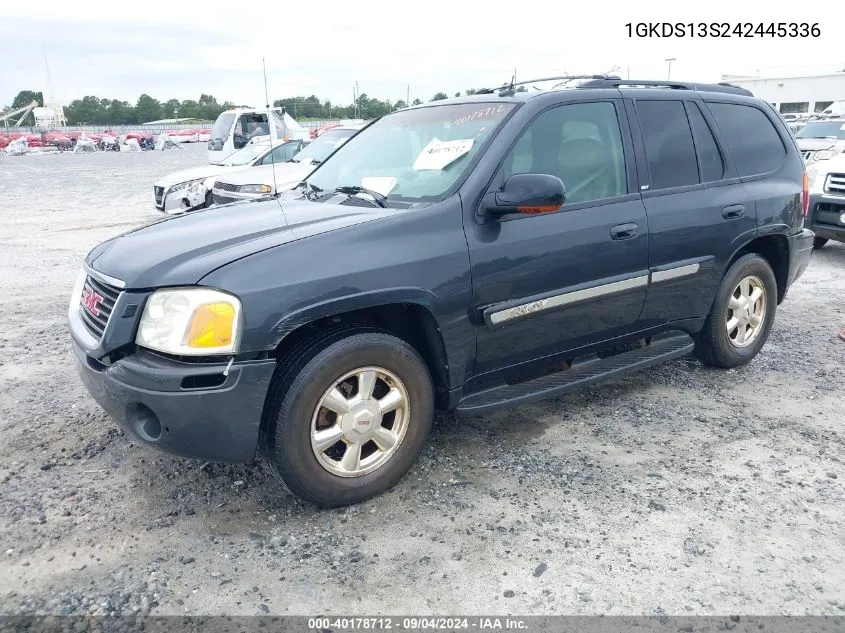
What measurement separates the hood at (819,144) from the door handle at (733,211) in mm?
9653

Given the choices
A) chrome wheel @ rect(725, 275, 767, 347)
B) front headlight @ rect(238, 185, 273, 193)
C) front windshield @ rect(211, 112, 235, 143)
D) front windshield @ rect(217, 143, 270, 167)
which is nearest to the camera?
chrome wheel @ rect(725, 275, 767, 347)

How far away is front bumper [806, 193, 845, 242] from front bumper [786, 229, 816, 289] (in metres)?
3.56

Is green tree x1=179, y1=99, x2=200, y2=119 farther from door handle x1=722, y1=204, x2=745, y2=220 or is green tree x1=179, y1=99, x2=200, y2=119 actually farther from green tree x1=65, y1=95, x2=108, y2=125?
door handle x1=722, y1=204, x2=745, y2=220

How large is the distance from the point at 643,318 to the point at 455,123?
61.0 inches

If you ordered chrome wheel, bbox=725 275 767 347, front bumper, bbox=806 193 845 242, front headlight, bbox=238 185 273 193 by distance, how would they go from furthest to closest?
front headlight, bbox=238 185 273 193 < front bumper, bbox=806 193 845 242 < chrome wheel, bbox=725 275 767 347

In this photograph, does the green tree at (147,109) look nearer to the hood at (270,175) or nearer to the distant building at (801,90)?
the distant building at (801,90)

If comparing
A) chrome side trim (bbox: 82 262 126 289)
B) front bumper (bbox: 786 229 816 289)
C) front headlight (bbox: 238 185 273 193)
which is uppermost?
chrome side trim (bbox: 82 262 126 289)

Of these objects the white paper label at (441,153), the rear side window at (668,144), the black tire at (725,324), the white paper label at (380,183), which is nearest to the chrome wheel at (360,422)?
the white paper label at (380,183)

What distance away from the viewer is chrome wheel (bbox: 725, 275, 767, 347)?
4531 mm

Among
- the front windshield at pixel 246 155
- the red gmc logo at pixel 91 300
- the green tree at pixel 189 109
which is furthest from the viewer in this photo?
the green tree at pixel 189 109

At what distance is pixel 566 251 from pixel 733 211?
1.48m

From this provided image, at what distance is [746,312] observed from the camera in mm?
4602

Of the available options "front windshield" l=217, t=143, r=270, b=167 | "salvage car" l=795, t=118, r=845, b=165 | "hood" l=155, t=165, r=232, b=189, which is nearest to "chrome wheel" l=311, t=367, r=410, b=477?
"hood" l=155, t=165, r=232, b=189

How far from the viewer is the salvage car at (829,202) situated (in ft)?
25.7
